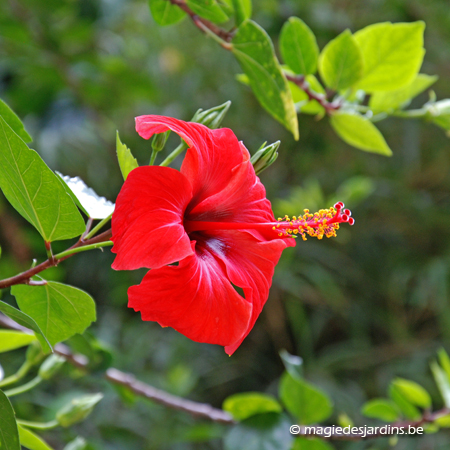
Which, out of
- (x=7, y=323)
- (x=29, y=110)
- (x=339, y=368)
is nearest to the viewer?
(x=7, y=323)

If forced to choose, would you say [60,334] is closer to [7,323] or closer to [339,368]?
[7,323]

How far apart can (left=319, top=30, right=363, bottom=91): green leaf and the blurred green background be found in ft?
2.23

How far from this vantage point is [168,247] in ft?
1.22

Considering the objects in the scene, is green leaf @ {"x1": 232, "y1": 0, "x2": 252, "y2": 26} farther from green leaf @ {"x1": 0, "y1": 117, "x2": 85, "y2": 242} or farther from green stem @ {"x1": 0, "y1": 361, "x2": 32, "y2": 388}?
green stem @ {"x1": 0, "y1": 361, "x2": 32, "y2": 388}

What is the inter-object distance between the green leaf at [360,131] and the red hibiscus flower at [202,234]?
25 cm

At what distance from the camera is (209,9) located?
54cm

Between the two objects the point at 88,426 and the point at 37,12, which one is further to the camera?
the point at 88,426

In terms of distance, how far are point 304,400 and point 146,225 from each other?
54cm

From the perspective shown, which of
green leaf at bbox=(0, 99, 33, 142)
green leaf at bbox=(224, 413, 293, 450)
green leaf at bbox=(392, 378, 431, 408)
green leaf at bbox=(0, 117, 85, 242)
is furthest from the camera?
green leaf at bbox=(392, 378, 431, 408)

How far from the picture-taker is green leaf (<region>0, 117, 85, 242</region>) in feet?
1.17

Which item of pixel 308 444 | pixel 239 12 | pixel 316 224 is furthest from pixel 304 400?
pixel 239 12

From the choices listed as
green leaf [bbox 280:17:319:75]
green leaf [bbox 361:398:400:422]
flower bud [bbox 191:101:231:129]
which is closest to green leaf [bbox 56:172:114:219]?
flower bud [bbox 191:101:231:129]

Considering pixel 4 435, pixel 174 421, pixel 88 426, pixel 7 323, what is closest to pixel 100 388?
pixel 88 426

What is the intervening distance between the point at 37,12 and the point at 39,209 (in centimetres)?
119
